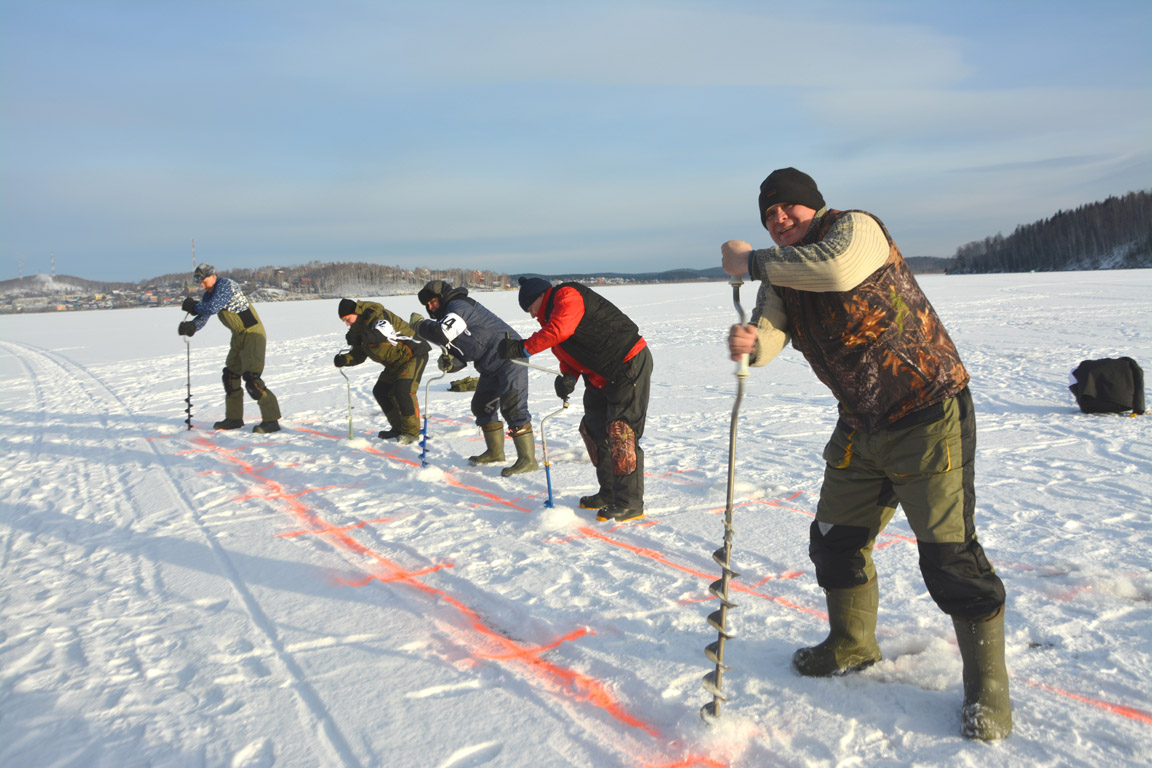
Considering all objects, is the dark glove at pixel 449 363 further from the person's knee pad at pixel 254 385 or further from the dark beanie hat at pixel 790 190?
the dark beanie hat at pixel 790 190

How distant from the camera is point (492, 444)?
20.8ft

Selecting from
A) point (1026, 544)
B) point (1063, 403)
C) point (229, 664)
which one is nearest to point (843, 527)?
point (1026, 544)

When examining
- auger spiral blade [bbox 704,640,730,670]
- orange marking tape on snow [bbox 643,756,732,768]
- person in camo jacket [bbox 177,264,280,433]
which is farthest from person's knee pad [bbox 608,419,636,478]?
person in camo jacket [bbox 177,264,280,433]

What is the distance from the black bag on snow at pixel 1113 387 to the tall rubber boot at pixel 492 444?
18.4ft

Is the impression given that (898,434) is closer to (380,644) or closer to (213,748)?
(380,644)

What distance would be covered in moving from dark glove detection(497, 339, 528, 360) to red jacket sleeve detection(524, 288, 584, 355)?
0.96 ft

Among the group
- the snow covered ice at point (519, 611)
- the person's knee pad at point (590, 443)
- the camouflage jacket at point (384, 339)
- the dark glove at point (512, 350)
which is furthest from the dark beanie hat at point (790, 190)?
the camouflage jacket at point (384, 339)

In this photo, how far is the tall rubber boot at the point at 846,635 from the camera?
2.67m

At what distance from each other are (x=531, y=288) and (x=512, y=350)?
17.1 inches

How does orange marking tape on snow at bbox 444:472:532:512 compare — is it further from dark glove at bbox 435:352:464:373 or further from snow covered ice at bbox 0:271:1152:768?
dark glove at bbox 435:352:464:373

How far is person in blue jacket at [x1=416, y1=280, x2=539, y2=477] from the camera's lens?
589 cm

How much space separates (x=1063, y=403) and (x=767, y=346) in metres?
6.90

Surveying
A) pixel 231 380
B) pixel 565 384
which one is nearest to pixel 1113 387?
pixel 565 384

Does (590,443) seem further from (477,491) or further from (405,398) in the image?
(405,398)
